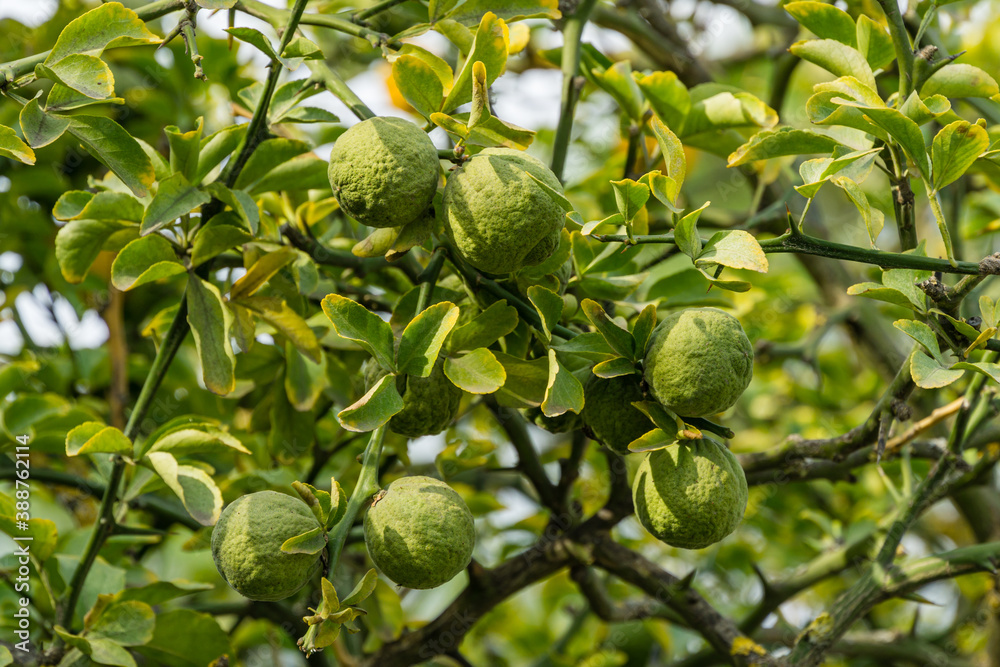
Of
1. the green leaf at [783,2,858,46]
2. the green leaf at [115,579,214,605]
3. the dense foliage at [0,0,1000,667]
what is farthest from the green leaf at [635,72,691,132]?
the green leaf at [115,579,214,605]

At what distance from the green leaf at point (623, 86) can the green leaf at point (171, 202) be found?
632 mm

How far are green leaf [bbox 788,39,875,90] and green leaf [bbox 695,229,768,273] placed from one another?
0.32 metres

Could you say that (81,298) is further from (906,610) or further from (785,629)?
(906,610)

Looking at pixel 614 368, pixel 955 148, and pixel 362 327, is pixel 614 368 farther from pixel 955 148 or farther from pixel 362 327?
pixel 955 148

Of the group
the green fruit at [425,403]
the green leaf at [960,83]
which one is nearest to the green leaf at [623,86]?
the green leaf at [960,83]

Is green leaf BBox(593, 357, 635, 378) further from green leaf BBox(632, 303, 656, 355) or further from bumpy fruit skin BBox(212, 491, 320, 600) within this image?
bumpy fruit skin BBox(212, 491, 320, 600)

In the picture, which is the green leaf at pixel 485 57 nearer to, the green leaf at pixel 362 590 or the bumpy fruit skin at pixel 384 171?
the bumpy fruit skin at pixel 384 171

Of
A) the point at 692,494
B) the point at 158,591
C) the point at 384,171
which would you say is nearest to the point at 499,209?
the point at 384,171

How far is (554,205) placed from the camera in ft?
2.70

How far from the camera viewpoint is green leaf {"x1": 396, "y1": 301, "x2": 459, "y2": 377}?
0.82m

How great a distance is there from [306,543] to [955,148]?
0.73 metres

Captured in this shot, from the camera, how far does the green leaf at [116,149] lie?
896 mm

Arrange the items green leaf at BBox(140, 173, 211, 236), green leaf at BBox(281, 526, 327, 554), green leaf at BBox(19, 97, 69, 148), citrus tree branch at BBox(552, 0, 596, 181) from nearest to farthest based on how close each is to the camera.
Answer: green leaf at BBox(281, 526, 327, 554) < green leaf at BBox(19, 97, 69, 148) < green leaf at BBox(140, 173, 211, 236) < citrus tree branch at BBox(552, 0, 596, 181)

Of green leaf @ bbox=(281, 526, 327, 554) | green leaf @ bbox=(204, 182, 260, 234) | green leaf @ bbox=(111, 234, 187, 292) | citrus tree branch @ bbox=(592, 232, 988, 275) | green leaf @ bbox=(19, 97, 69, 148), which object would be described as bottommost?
green leaf @ bbox=(281, 526, 327, 554)
